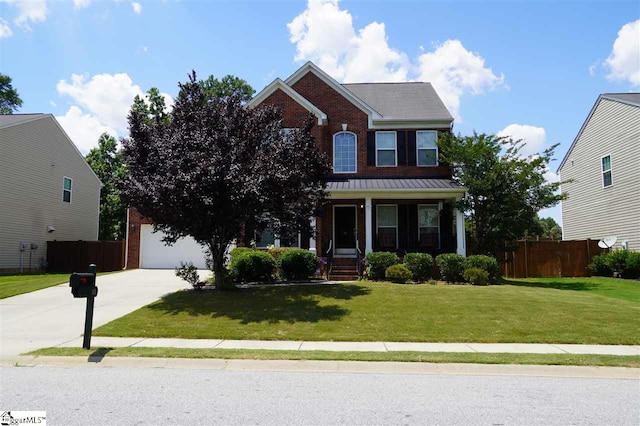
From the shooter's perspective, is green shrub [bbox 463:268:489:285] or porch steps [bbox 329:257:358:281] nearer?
green shrub [bbox 463:268:489:285]

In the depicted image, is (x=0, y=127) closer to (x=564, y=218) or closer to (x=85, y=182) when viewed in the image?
(x=85, y=182)

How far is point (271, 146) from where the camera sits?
1324 cm

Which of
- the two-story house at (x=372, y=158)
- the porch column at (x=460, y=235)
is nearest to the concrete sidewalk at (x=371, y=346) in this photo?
the porch column at (x=460, y=235)

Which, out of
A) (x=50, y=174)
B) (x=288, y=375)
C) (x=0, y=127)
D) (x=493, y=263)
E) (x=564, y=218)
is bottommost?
(x=288, y=375)

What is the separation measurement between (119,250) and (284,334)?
61.0 feet

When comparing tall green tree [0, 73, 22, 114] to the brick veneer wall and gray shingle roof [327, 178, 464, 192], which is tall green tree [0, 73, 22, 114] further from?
Result: gray shingle roof [327, 178, 464, 192]

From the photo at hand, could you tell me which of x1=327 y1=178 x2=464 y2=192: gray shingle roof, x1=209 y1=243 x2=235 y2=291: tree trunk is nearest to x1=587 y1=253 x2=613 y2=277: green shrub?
x1=327 y1=178 x2=464 y2=192: gray shingle roof

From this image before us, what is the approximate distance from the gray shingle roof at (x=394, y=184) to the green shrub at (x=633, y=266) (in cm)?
801

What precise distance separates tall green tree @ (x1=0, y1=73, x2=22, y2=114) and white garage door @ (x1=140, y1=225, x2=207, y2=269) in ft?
102

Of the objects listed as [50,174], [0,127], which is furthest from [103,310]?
[50,174]

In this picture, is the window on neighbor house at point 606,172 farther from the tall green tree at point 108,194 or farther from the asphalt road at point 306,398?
the tall green tree at point 108,194

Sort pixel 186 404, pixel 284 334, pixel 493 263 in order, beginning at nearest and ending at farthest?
1. pixel 186 404
2. pixel 284 334
3. pixel 493 263

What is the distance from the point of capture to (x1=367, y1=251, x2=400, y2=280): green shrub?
53.8 ft

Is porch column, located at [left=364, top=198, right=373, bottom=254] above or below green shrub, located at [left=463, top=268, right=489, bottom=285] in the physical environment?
above
